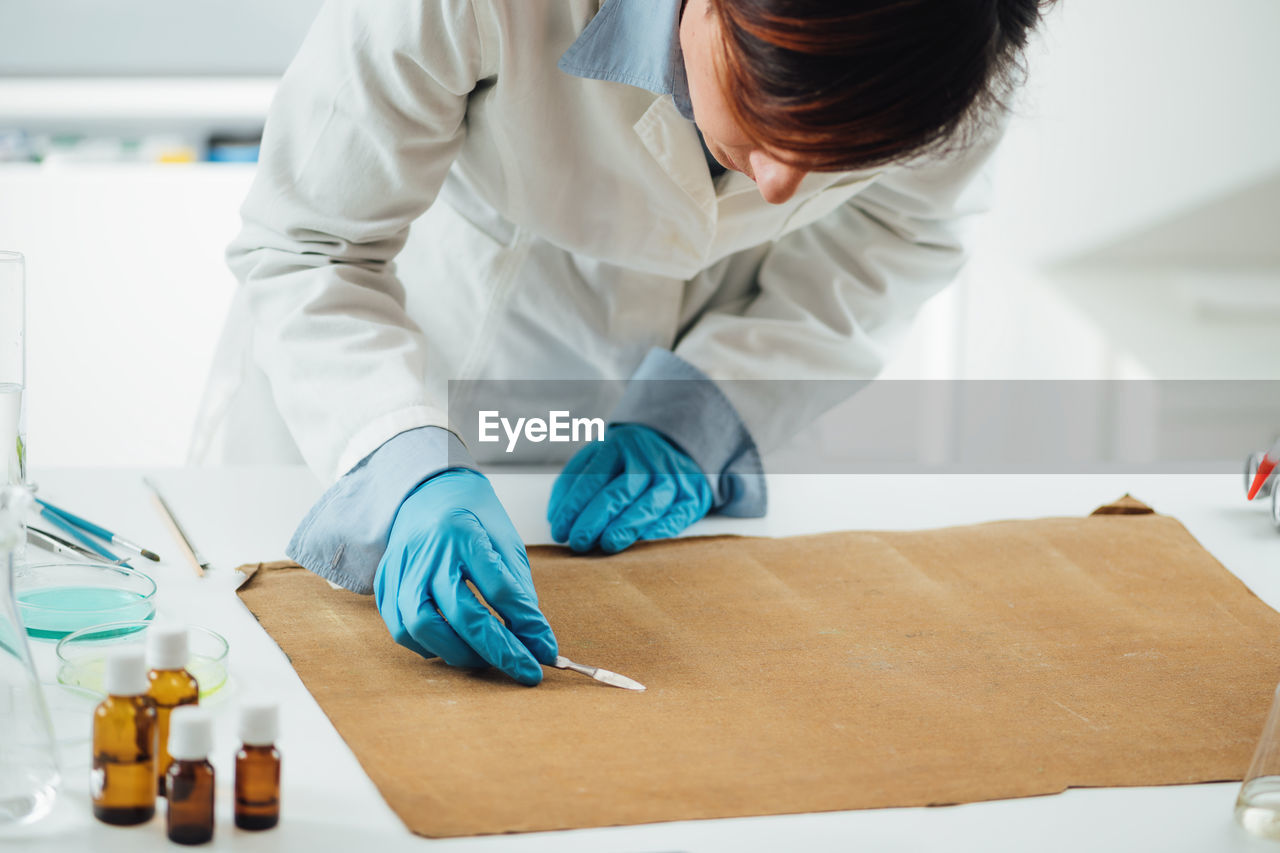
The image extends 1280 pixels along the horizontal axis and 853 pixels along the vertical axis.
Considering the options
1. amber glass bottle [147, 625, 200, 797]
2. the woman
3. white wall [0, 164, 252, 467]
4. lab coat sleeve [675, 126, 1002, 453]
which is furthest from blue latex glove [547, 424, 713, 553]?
white wall [0, 164, 252, 467]

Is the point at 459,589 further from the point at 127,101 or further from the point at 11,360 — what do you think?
the point at 127,101

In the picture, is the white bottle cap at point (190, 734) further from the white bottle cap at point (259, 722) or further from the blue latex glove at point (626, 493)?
the blue latex glove at point (626, 493)

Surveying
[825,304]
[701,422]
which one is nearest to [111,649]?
[701,422]

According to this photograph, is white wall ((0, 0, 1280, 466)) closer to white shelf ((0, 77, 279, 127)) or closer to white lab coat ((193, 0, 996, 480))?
white shelf ((0, 77, 279, 127))

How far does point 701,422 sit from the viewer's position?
4.38ft

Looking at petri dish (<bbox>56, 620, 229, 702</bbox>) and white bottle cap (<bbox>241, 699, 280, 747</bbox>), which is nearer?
white bottle cap (<bbox>241, 699, 280, 747</bbox>)

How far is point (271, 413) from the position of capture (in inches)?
55.1

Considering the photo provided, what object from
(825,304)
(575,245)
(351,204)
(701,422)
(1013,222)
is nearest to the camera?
(351,204)

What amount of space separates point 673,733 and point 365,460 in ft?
1.37

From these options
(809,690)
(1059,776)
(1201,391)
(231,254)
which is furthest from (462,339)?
(1201,391)

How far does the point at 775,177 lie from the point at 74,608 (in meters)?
0.60

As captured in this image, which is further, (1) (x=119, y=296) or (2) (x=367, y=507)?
(1) (x=119, y=296)

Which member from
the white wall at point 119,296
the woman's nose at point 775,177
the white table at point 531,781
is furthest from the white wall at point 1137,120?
the woman's nose at point 775,177

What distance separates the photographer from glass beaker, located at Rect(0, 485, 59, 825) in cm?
63
